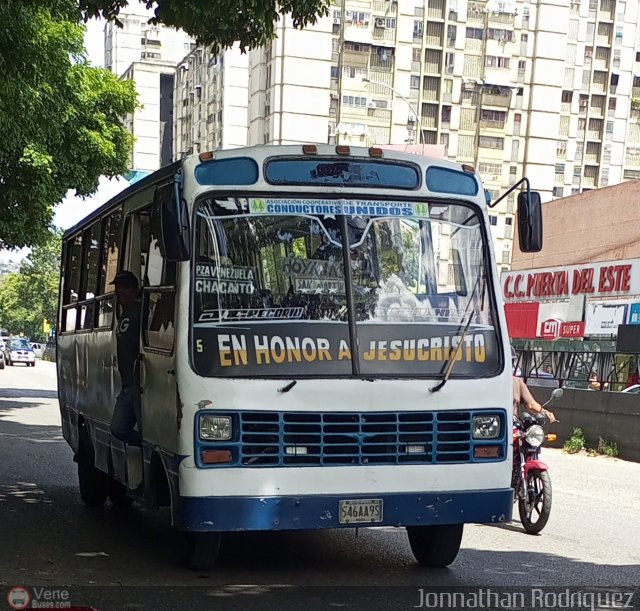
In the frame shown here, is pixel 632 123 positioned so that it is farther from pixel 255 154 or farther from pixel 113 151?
pixel 255 154

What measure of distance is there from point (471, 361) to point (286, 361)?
1.24 metres

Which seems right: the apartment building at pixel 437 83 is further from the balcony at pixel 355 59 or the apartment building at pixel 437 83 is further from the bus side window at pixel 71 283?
the bus side window at pixel 71 283

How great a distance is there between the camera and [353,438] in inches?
272

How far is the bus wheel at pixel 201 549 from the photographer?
7168 mm

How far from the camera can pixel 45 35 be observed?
49.4 feet

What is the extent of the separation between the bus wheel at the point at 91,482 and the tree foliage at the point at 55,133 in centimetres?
553

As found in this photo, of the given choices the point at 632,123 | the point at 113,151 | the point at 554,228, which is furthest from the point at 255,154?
the point at 632,123

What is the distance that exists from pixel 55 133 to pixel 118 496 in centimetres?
1153

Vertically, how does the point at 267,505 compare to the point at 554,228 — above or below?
below

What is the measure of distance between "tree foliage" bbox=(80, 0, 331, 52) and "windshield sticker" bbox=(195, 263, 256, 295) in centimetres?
231

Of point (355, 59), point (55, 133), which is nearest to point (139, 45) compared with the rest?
point (355, 59)

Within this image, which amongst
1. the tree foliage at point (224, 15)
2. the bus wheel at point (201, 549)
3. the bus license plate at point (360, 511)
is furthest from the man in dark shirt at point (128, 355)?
the tree foliage at point (224, 15)

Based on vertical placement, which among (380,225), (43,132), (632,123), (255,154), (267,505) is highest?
(632,123)

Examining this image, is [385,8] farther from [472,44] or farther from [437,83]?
[472,44]
